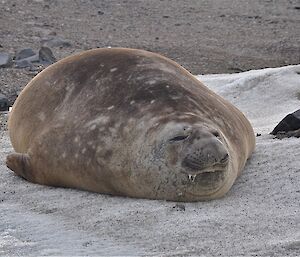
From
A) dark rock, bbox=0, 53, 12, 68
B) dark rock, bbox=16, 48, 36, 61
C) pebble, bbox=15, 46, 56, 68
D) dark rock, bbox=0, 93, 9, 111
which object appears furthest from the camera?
dark rock, bbox=16, 48, 36, 61

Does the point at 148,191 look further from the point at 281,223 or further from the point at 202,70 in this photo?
the point at 202,70

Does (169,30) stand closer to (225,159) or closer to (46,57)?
(46,57)

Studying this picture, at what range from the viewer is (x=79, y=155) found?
4133mm

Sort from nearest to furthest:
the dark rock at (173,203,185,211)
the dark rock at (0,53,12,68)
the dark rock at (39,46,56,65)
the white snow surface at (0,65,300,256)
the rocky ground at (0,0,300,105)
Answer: the white snow surface at (0,65,300,256) < the dark rock at (173,203,185,211) < the dark rock at (0,53,12,68) < the dark rock at (39,46,56,65) < the rocky ground at (0,0,300,105)

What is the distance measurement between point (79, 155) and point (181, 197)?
635mm

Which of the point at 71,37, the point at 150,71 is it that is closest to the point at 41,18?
the point at 71,37

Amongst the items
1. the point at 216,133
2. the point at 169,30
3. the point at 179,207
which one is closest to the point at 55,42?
the point at 169,30

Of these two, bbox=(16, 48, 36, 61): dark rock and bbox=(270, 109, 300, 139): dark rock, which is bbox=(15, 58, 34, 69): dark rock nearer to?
bbox=(16, 48, 36, 61): dark rock

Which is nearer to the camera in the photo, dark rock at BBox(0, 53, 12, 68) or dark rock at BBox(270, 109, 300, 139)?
dark rock at BBox(270, 109, 300, 139)

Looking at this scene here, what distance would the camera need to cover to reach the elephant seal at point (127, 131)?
12.5 ft

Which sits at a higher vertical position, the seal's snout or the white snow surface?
the seal's snout

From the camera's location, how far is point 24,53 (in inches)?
352

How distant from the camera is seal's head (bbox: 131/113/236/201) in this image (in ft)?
12.3

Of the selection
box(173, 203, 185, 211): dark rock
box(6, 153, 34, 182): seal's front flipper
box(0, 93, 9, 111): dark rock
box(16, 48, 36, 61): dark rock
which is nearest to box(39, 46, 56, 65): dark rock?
box(16, 48, 36, 61): dark rock
